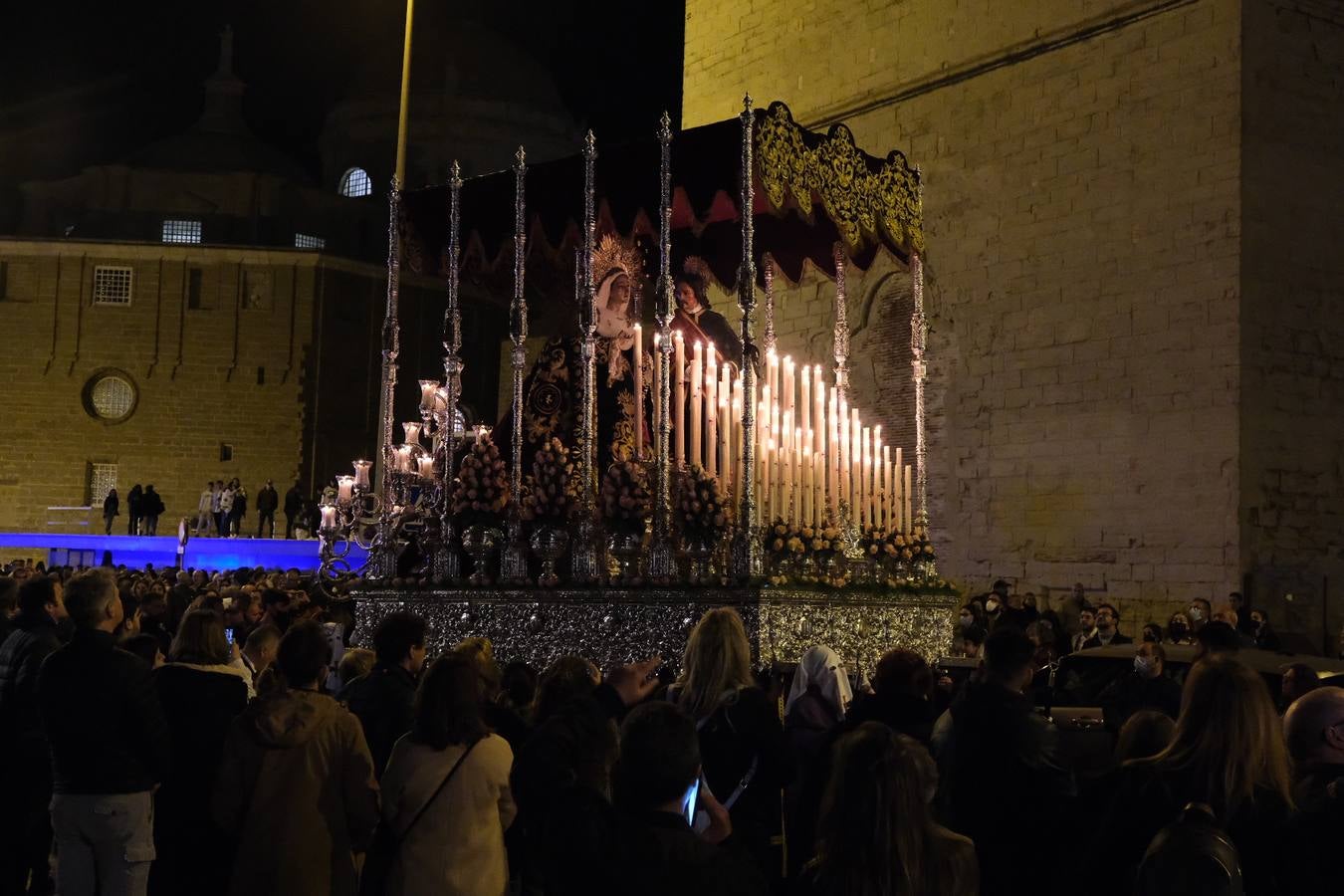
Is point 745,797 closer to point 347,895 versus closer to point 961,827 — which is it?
point 961,827

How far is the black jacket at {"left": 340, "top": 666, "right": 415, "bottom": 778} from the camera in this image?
521cm

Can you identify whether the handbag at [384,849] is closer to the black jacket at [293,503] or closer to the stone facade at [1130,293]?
the stone facade at [1130,293]

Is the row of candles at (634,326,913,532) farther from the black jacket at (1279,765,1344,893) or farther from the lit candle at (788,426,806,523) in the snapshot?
the black jacket at (1279,765,1344,893)

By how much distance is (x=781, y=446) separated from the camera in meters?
10.1

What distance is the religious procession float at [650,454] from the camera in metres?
9.35

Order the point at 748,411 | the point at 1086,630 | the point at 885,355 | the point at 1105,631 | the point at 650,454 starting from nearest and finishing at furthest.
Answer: the point at 748,411, the point at 650,454, the point at 1105,631, the point at 1086,630, the point at 885,355

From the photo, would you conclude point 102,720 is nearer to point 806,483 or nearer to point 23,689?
point 23,689

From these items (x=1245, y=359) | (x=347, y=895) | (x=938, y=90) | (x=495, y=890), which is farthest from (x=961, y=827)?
(x=938, y=90)

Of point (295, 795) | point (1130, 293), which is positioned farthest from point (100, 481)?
point (295, 795)

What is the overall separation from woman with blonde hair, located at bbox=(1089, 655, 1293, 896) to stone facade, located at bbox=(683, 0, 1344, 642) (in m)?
10.7

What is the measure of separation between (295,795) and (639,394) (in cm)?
593

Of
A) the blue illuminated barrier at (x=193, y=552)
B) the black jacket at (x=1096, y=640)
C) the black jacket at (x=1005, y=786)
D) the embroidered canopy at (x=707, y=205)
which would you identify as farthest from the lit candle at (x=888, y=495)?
the blue illuminated barrier at (x=193, y=552)

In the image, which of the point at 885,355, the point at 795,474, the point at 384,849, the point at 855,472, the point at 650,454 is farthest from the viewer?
the point at 885,355

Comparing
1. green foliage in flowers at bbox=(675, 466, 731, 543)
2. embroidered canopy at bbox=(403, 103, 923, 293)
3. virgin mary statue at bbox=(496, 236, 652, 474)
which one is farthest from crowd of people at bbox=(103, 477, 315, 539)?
green foliage in flowers at bbox=(675, 466, 731, 543)
